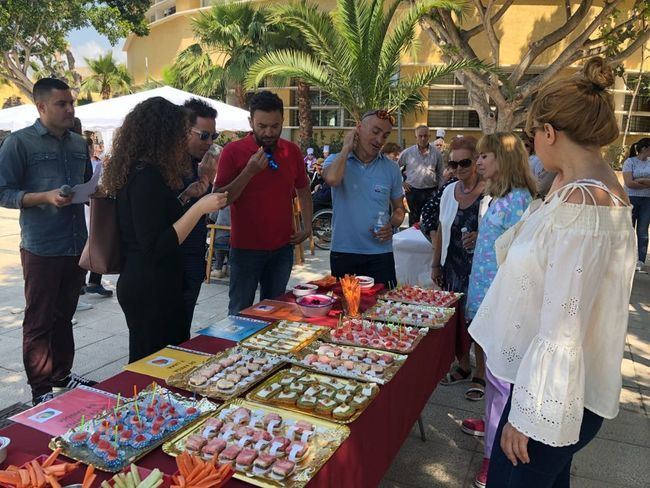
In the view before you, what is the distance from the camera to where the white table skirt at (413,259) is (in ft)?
16.5

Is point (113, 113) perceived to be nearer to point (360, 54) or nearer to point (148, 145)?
point (360, 54)

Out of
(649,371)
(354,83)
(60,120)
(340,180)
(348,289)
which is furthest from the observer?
(354,83)

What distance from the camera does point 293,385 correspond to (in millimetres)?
1752

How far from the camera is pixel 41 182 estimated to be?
289 centimetres

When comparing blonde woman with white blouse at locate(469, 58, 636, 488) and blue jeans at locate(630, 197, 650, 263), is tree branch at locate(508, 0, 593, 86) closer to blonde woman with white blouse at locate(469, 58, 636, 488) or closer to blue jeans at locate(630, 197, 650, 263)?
blue jeans at locate(630, 197, 650, 263)

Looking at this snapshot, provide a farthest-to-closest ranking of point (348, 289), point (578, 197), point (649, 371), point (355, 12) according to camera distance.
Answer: point (355, 12), point (649, 371), point (348, 289), point (578, 197)

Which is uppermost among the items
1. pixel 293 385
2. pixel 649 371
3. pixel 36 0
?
pixel 36 0

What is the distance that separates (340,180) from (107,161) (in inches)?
59.0

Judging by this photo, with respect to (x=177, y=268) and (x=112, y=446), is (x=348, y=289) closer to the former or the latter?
(x=177, y=268)

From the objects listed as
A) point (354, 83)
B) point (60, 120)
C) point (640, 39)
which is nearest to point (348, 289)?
point (60, 120)

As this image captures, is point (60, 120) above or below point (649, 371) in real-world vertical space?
above

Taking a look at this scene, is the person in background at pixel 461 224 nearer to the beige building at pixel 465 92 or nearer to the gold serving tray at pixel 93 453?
the gold serving tray at pixel 93 453

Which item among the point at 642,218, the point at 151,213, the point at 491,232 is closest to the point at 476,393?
the point at 491,232

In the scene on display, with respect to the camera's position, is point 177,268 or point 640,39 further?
point 640,39
